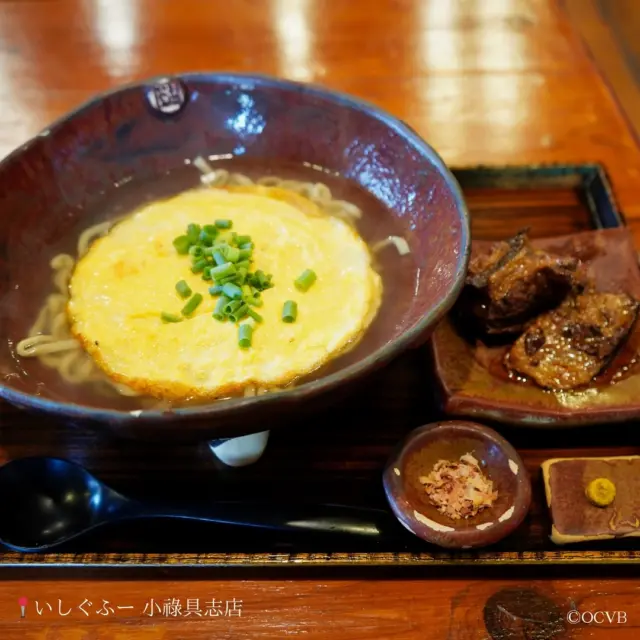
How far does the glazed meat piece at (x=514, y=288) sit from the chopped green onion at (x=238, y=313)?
2.28 ft

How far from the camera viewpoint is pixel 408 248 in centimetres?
207

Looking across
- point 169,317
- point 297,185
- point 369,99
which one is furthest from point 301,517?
point 369,99

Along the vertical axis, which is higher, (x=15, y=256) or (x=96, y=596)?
(x=15, y=256)

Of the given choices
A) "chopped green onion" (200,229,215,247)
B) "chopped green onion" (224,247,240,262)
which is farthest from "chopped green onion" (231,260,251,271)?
"chopped green onion" (200,229,215,247)

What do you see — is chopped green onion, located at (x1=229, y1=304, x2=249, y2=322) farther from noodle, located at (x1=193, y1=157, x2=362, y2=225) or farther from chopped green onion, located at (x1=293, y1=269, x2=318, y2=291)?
noodle, located at (x1=193, y1=157, x2=362, y2=225)

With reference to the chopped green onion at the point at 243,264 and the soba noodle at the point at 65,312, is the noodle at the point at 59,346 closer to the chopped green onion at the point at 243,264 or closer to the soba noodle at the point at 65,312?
the soba noodle at the point at 65,312

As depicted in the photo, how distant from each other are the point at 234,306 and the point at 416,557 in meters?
0.83

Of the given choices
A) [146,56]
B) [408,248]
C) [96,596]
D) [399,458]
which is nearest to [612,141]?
[408,248]

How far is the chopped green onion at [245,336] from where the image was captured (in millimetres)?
1765

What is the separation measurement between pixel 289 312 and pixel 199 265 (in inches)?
13.5

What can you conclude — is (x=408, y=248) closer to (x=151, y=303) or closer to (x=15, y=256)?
(x=151, y=303)

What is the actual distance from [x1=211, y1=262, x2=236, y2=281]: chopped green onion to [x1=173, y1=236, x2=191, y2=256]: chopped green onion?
0.16 m

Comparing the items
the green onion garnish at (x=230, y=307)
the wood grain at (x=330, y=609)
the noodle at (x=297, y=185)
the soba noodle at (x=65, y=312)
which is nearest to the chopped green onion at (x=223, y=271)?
the green onion garnish at (x=230, y=307)

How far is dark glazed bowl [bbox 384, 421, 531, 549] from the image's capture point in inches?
61.6
